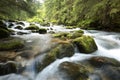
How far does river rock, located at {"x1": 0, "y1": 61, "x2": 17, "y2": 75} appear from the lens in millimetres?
5488

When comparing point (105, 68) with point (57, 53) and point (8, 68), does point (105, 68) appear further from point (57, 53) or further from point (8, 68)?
point (8, 68)

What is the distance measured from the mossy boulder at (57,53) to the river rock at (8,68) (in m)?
0.82

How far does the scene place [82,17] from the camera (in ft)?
65.1

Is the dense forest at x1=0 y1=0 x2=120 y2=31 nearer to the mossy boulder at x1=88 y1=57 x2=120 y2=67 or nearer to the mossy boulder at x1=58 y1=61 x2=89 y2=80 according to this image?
the mossy boulder at x1=58 y1=61 x2=89 y2=80

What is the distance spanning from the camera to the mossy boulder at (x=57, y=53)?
20.0 feet

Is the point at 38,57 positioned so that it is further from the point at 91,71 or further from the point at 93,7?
the point at 93,7

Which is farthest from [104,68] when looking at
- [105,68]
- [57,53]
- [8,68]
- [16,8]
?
[16,8]

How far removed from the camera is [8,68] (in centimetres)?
556

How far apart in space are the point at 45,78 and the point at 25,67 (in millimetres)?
827

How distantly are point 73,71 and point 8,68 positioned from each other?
6.80ft

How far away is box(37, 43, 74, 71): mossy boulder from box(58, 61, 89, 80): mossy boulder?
52 centimetres

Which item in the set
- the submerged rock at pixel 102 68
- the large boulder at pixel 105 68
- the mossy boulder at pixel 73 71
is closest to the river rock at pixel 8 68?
the mossy boulder at pixel 73 71

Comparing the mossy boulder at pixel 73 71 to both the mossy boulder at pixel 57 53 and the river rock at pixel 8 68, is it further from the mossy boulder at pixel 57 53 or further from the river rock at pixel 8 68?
the river rock at pixel 8 68

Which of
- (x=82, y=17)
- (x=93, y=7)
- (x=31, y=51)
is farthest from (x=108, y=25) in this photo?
(x=31, y=51)
